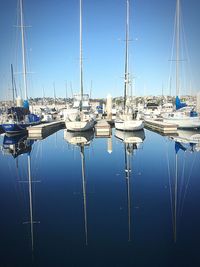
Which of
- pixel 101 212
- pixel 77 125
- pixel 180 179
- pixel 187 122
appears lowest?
pixel 180 179

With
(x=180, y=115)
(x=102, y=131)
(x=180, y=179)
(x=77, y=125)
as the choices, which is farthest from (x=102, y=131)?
(x=180, y=179)

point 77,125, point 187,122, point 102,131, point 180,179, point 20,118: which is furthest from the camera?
point 20,118

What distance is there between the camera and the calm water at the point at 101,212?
6.12 metres

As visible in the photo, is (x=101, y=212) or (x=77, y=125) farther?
(x=77, y=125)

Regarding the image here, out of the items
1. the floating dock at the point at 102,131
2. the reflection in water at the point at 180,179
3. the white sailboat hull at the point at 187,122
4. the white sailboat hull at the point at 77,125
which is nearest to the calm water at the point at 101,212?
the reflection in water at the point at 180,179

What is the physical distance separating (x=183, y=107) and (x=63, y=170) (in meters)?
23.7

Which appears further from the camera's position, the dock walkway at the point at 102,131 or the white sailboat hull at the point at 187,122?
the white sailboat hull at the point at 187,122

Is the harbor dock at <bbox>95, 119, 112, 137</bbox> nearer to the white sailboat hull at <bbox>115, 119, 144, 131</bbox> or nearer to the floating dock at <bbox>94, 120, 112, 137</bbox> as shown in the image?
the floating dock at <bbox>94, 120, 112, 137</bbox>

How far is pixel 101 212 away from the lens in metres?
8.45

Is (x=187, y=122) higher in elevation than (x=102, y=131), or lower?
higher

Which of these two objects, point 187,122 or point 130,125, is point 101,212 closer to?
point 130,125

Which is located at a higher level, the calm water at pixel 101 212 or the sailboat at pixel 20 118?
the sailboat at pixel 20 118

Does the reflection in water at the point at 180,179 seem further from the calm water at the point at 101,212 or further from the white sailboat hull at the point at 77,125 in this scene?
the white sailboat hull at the point at 77,125

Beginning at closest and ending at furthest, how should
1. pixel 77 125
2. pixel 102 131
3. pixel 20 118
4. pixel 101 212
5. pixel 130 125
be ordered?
pixel 101 212 → pixel 77 125 → pixel 130 125 → pixel 102 131 → pixel 20 118
